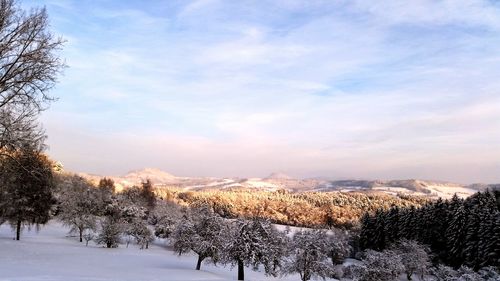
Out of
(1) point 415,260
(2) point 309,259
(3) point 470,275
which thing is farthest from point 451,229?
(2) point 309,259

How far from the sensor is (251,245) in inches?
1864

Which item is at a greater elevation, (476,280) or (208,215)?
(208,215)

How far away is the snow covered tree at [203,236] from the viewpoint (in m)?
53.8

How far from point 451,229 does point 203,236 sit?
149ft

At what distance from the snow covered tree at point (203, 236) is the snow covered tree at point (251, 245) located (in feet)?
15.2

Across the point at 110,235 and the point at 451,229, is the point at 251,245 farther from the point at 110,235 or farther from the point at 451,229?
the point at 451,229

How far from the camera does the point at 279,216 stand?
180 m

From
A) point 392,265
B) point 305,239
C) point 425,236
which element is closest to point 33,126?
point 305,239

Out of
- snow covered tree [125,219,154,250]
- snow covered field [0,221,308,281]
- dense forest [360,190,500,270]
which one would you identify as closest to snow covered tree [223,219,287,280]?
snow covered field [0,221,308,281]

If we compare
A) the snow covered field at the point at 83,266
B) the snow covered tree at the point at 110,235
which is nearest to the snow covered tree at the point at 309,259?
the snow covered field at the point at 83,266

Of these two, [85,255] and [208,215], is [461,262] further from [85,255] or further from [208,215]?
[85,255]

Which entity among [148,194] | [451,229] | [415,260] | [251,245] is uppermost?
[148,194]

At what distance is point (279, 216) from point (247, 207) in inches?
661

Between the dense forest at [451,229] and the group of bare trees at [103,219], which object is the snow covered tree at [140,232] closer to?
the group of bare trees at [103,219]
